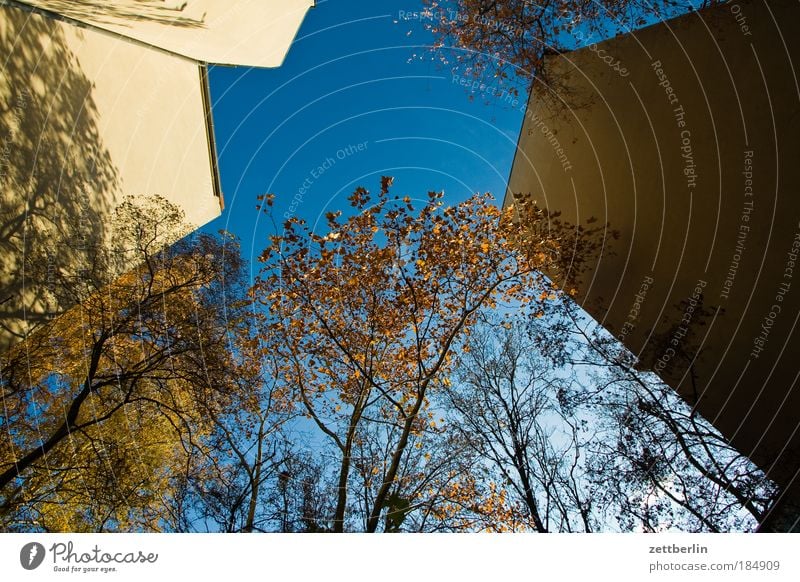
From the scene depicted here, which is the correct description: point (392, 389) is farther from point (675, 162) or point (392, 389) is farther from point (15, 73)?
point (15, 73)

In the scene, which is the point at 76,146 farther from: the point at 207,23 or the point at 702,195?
the point at 702,195

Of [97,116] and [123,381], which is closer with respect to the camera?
[97,116]

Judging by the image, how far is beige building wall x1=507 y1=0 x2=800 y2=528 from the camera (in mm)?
6375

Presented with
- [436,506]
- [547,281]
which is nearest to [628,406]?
[547,281]

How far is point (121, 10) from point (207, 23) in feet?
5.52

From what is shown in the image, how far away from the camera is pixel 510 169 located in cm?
1115

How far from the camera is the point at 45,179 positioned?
285 inches

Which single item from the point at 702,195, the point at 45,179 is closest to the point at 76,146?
the point at 45,179

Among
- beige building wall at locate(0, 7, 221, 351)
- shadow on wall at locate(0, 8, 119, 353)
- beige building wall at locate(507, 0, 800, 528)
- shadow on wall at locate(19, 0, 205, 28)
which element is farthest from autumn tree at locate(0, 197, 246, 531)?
beige building wall at locate(507, 0, 800, 528)

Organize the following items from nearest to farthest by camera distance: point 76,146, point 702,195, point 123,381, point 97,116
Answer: point 702,195
point 76,146
point 97,116
point 123,381

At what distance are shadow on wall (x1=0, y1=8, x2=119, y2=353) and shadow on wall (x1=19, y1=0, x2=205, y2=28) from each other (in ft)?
1.39

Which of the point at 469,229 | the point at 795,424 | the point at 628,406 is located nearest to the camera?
the point at 795,424

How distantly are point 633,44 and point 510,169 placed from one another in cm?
375

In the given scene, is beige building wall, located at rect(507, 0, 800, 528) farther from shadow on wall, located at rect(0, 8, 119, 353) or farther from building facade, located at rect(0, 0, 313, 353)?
shadow on wall, located at rect(0, 8, 119, 353)
